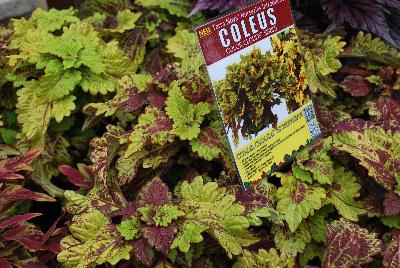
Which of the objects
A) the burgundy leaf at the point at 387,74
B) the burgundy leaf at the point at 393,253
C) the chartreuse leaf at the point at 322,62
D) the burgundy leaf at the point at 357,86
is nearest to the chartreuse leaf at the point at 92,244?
the burgundy leaf at the point at 393,253

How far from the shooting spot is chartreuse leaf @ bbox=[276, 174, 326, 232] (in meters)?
1.27

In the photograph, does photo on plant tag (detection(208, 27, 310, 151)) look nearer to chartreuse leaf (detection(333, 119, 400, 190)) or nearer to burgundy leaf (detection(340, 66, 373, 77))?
chartreuse leaf (detection(333, 119, 400, 190))

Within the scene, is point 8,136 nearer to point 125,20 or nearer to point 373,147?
point 125,20

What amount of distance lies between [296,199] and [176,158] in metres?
0.31

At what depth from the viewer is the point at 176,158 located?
1.40 m

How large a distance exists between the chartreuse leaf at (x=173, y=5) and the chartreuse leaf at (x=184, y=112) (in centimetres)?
57

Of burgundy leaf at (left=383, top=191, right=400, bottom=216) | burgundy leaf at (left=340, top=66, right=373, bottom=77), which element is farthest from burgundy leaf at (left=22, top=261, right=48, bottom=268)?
burgundy leaf at (left=340, top=66, right=373, bottom=77)

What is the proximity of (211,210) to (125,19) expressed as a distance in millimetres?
855

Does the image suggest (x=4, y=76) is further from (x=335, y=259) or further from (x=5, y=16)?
(x=335, y=259)

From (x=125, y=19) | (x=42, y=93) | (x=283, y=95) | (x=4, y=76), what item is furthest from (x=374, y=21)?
(x=4, y=76)

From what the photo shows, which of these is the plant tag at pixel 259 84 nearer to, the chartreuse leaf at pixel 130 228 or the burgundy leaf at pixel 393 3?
the chartreuse leaf at pixel 130 228

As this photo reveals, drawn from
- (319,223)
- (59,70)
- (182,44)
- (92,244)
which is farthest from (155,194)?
(182,44)

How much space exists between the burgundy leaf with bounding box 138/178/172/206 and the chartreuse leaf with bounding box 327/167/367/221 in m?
0.39

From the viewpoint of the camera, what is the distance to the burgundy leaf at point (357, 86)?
160cm
